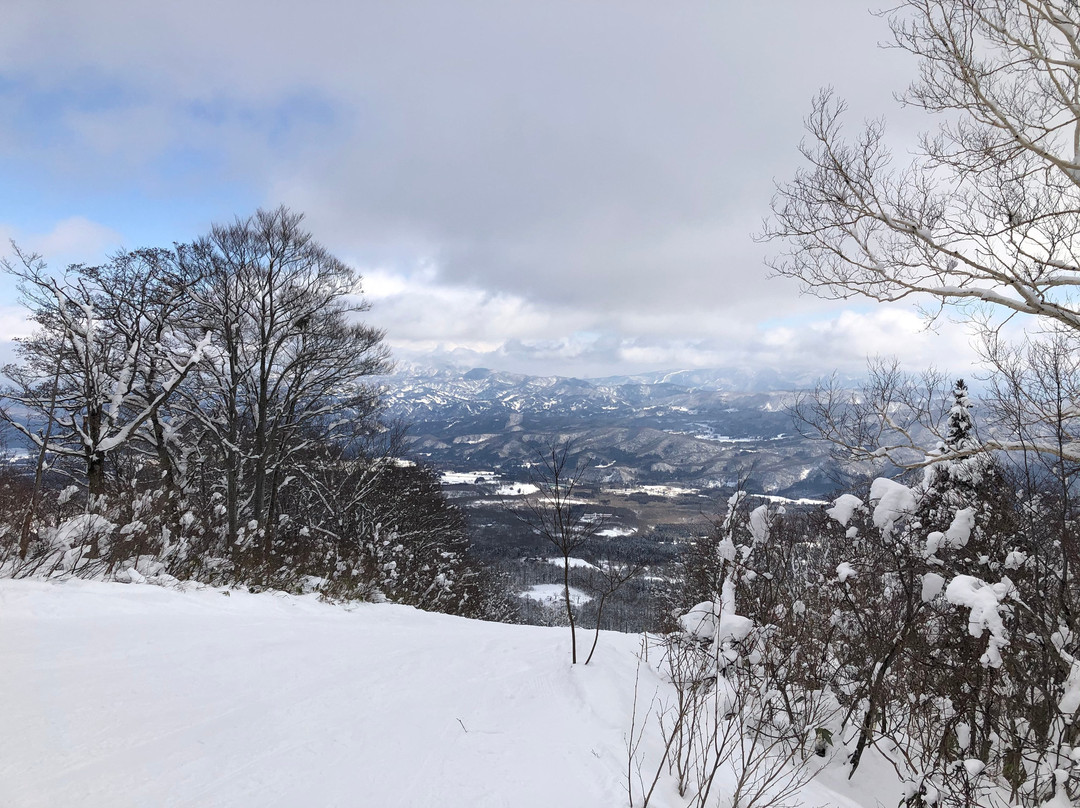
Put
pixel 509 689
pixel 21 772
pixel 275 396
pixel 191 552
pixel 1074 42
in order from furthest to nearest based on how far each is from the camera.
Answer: pixel 275 396 → pixel 191 552 → pixel 1074 42 → pixel 509 689 → pixel 21 772

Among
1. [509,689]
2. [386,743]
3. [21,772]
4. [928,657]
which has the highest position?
[21,772]

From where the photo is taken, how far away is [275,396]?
13508 millimetres

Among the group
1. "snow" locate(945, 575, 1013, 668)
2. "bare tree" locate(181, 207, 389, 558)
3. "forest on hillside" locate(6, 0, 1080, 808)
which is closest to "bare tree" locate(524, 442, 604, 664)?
"forest on hillside" locate(6, 0, 1080, 808)

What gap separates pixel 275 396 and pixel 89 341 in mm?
4793

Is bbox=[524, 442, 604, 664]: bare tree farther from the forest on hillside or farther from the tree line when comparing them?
the tree line

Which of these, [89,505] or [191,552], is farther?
[191,552]

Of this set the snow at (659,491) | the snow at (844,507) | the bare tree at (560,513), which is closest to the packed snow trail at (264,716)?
the bare tree at (560,513)

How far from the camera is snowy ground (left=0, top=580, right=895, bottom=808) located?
7.67 ft

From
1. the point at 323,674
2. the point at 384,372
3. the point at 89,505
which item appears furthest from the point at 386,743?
the point at 384,372

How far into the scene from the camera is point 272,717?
3.11 meters

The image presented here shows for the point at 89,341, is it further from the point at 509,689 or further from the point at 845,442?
the point at 845,442

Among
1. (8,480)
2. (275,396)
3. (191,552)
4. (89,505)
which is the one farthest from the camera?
(275,396)

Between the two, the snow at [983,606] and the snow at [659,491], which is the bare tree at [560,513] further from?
the snow at [659,491]

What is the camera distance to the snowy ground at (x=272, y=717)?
7.67 ft
